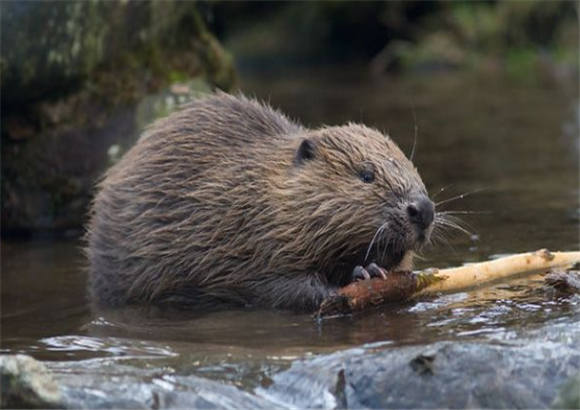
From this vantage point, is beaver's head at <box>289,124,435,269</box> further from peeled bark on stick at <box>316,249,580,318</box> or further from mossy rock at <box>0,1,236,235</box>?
mossy rock at <box>0,1,236,235</box>

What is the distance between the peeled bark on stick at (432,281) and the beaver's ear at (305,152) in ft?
2.19

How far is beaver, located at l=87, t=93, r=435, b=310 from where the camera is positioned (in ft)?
17.5

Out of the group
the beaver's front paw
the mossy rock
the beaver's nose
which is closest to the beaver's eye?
the beaver's nose

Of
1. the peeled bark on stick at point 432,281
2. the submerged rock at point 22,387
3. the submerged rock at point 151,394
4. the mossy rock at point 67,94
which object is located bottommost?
the submerged rock at point 151,394

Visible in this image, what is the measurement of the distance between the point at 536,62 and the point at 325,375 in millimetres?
13128

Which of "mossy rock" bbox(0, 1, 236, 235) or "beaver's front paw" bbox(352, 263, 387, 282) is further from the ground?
"mossy rock" bbox(0, 1, 236, 235)

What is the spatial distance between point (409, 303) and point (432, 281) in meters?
0.17

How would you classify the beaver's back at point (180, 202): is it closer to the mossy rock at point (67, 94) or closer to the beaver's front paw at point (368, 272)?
the beaver's front paw at point (368, 272)

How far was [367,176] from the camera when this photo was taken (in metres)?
5.41

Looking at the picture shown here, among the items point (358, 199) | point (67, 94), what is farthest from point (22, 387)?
point (67, 94)

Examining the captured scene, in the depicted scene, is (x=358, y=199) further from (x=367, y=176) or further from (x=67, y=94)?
(x=67, y=94)

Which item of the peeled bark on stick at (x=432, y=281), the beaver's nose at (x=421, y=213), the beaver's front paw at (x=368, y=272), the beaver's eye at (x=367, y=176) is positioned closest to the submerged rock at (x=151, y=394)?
the peeled bark on stick at (x=432, y=281)

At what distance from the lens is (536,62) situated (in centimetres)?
1669

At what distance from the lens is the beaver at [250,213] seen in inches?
210
